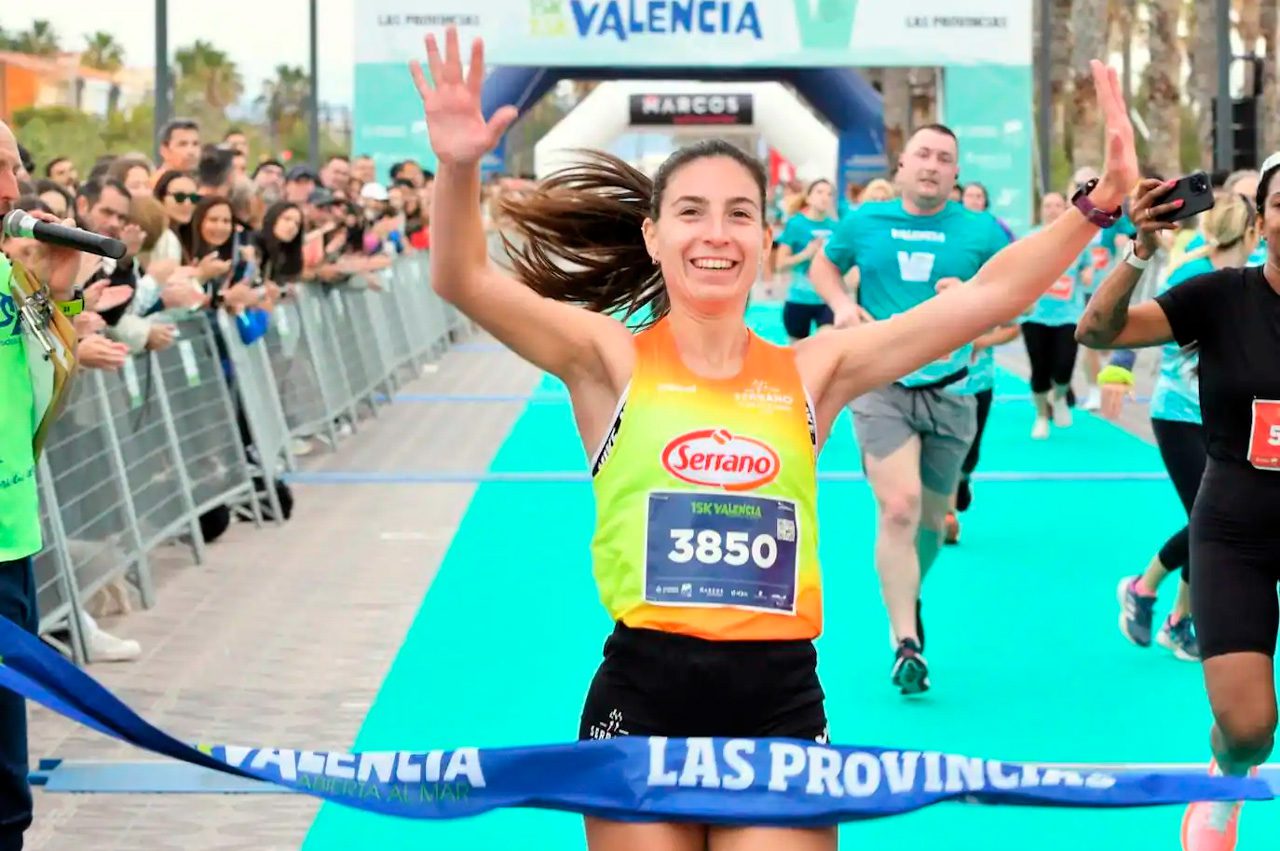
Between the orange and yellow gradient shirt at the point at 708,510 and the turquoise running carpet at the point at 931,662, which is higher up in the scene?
the orange and yellow gradient shirt at the point at 708,510

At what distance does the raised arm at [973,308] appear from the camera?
3850 millimetres

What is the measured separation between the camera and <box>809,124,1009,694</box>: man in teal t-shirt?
7684 millimetres

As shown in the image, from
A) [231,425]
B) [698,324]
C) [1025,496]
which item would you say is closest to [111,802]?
[698,324]

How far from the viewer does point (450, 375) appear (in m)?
22.1

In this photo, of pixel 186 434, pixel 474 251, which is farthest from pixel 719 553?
pixel 186 434

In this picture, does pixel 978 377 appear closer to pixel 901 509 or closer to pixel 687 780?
pixel 901 509

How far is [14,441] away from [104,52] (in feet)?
258

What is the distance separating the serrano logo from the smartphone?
121 cm

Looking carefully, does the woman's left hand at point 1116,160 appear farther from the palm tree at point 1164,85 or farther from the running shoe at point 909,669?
the palm tree at point 1164,85

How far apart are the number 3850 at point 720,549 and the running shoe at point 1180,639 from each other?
5.13 m

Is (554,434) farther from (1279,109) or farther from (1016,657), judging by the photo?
(1279,109)

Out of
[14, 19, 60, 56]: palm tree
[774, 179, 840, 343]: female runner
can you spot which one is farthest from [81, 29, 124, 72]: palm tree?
[774, 179, 840, 343]: female runner

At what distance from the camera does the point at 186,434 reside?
10.7m

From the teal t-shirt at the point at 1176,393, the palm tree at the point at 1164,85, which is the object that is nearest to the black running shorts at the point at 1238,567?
the teal t-shirt at the point at 1176,393
